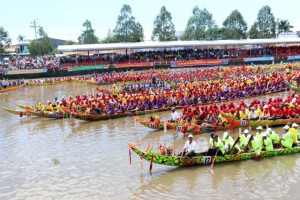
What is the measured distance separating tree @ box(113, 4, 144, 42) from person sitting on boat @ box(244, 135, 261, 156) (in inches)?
2079

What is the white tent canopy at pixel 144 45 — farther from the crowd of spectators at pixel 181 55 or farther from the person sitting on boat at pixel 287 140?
the person sitting on boat at pixel 287 140

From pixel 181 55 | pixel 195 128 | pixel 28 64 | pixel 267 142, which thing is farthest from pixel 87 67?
pixel 267 142

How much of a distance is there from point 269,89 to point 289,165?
15830 mm

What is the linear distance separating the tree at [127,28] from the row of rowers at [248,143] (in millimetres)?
52703

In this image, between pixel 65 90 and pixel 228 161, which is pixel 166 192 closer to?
pixel 228 161

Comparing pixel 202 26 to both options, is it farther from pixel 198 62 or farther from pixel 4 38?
pixel 4 38

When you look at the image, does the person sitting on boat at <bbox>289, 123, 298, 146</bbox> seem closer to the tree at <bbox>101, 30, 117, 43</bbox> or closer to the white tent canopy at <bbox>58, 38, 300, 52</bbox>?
the white tent canopy at <bbox>58, 38, 300, 52</bbox>

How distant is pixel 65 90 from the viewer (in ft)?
114

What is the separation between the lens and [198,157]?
34.0 ft

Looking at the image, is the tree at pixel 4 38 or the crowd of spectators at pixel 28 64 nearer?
the crowd of spectators at pixel 28 64

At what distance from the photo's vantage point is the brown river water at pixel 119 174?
30.3 feet

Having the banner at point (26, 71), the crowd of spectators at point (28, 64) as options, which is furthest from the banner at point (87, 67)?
the banner at point (26, 71)

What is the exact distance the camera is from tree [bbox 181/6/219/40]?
67.9 metres

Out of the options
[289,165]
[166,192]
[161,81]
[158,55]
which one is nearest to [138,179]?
[166,192]
